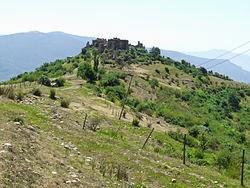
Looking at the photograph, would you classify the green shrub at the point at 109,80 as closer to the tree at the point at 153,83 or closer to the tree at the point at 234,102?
the tree at the point at 153,83

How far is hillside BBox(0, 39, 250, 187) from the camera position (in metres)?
19.0

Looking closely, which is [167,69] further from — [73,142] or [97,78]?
[73,142]

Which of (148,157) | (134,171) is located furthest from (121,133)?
(134,171)

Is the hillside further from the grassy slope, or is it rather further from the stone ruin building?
the stone ruin building

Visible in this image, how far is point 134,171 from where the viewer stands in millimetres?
21734

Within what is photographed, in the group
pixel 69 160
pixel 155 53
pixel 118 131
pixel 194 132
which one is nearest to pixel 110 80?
pixel 194 132

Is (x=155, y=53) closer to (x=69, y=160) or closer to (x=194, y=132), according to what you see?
(x=194, y=132)

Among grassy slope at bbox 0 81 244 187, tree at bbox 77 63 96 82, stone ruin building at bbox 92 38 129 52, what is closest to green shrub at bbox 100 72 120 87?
tree at bbox 77 63 96 82

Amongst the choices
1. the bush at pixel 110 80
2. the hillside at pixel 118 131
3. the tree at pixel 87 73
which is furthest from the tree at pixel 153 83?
A: the tree at pixel 87 73

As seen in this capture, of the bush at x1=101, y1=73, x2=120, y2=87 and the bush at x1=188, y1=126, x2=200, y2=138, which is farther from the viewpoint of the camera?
the bush at x1=101, y1=73, x2=120, y2=87

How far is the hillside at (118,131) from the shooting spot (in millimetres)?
18984

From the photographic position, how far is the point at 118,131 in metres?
35.3

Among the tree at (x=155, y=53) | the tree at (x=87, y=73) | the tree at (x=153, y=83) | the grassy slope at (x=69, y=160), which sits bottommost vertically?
the tree at (x=153, y=83)

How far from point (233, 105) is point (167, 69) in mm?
16969
